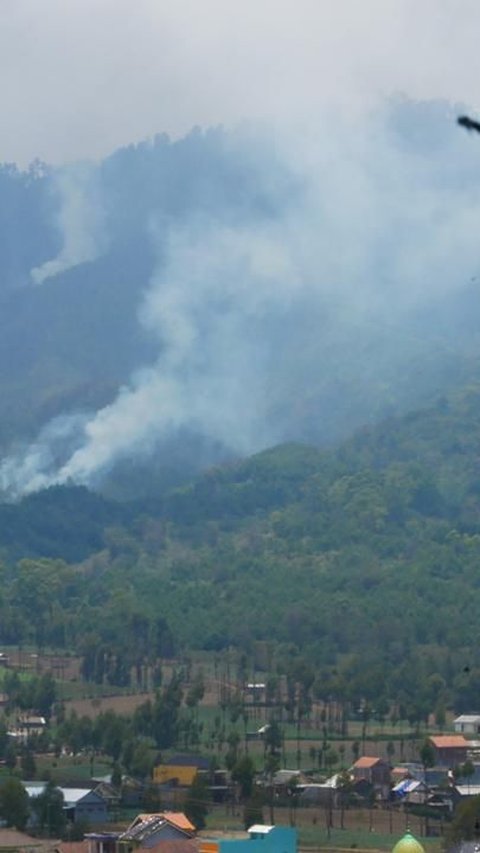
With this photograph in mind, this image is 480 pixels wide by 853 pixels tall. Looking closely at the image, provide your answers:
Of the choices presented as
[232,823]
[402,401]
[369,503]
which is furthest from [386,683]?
[402,401]

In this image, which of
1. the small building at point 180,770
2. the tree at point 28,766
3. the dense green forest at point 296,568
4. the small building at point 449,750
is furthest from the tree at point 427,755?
the tree at point 28,766

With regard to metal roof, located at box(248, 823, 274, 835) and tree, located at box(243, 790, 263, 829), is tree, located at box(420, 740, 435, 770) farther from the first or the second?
metal roof, located at box(248, 823, 274, 835)

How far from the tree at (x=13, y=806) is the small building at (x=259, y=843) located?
8195mm

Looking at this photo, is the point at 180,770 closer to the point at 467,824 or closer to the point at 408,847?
the point at 467,824

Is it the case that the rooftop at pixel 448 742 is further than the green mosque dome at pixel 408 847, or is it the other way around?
the rooftop at pixel 448 742

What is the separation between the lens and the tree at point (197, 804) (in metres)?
87.8

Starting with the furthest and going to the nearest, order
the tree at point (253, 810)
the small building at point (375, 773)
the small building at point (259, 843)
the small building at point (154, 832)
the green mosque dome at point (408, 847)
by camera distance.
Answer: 1. the small building at point (375, 773)
2. the tree at point (253, 810)
3. the small building at point (154, 832)
4. the small building at point (259, 843)
5. the green mosque dome at point (408, 847)

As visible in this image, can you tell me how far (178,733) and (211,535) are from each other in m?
52.9

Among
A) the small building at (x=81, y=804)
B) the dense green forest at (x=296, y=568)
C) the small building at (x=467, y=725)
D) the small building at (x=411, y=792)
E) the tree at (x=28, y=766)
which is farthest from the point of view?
the dense green forest at (x=296, y=568)

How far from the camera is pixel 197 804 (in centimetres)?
8875

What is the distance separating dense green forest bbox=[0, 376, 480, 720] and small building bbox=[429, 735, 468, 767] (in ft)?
24.0

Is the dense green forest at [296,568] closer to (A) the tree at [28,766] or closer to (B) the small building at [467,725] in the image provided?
(B) the small building at [467,725]

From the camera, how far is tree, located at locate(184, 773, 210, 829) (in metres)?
87.8

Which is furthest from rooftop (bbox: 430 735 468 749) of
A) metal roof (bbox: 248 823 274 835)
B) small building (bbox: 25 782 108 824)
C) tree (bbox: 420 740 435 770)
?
metal roof (bbox: 248 823 274 835)
